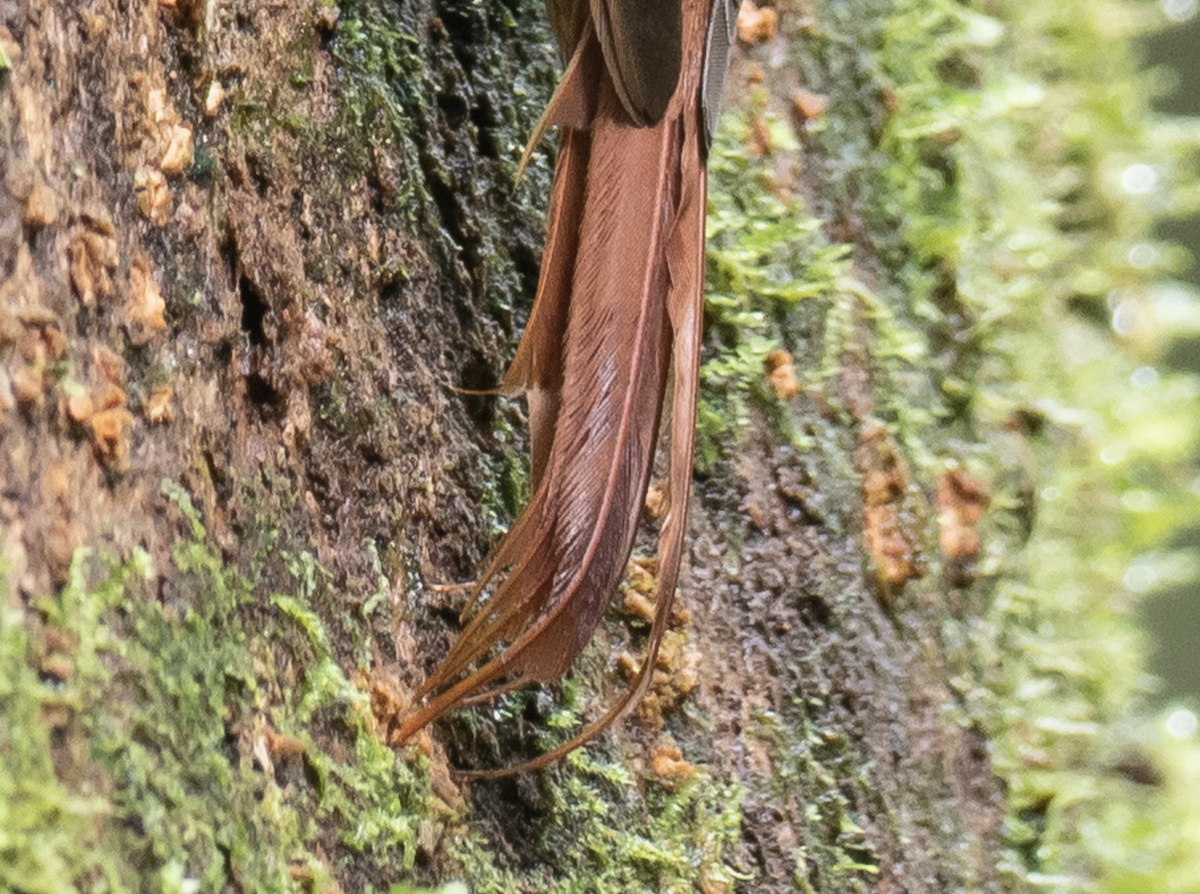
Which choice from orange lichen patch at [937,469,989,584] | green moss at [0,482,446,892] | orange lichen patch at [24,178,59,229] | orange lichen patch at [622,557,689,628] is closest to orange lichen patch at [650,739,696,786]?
orange lichen patch at [622,557,689,628]

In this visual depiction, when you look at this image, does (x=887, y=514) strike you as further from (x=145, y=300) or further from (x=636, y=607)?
(x=145, y=300)

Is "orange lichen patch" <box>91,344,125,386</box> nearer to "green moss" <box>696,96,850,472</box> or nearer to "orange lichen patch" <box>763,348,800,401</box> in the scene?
"green moss" <box>696,96,850,472</box>

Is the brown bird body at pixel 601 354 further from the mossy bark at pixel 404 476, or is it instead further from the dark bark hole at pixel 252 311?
the dark bark hole at pixel 252 311

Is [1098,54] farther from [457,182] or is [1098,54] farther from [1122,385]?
[457,182]

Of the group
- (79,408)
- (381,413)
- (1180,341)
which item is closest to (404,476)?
(381,413)

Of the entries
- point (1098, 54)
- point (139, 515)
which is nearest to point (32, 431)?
point (139, 515)

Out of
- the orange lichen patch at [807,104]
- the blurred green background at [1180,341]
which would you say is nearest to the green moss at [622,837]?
the orange lichen patch at [807,104]

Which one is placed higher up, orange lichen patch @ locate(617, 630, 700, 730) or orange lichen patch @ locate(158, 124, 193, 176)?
orange lichen patch @ locate(158, 124, 193, 176)
